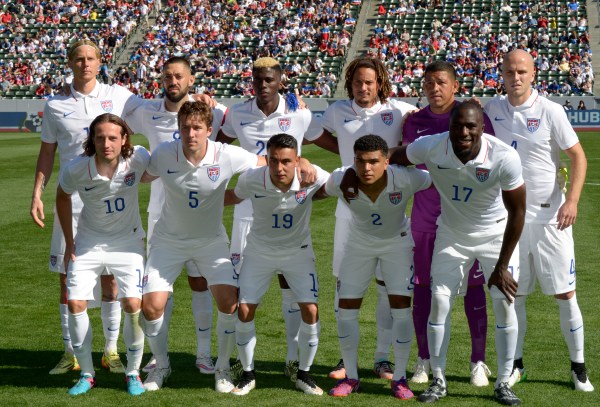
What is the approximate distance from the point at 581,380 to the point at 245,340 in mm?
2573

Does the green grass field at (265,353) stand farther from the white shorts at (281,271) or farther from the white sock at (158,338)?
the white shorts at (281,271)

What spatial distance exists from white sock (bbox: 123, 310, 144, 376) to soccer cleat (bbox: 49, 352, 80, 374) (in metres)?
0.85

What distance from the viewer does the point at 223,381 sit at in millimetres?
6395

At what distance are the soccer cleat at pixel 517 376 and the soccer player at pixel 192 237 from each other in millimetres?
2143

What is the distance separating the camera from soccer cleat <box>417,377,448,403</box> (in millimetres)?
6055

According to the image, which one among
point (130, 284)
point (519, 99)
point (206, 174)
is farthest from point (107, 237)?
point (519, 99)

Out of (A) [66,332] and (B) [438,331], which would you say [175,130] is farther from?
(B) [438,331]

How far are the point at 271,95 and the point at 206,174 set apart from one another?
99 cm

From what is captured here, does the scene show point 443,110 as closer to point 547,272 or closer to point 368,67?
point 368,67

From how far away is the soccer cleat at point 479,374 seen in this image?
21.3 feet

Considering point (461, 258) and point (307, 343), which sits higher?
point (461, 258)

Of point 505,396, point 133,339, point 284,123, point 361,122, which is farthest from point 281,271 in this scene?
point 505,396

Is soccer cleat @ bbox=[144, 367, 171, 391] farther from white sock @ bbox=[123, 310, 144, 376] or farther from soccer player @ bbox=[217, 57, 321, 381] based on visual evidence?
soccer player @ bbox=[217, 57, 321, 381]

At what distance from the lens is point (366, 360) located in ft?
23.9
